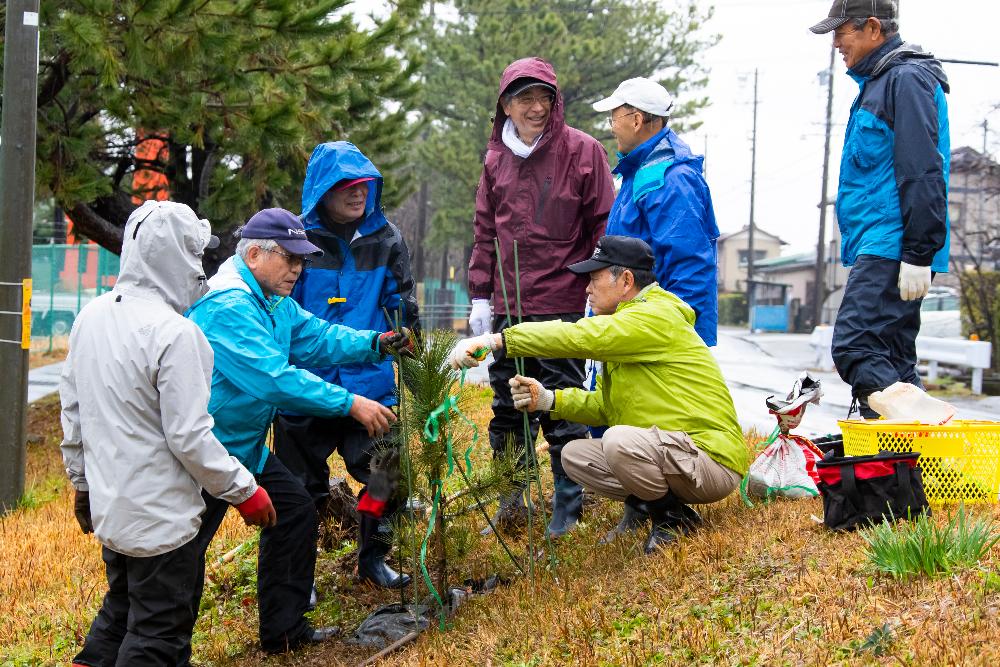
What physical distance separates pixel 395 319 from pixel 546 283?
814mm

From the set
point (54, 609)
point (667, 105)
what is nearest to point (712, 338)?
point (667, 105)

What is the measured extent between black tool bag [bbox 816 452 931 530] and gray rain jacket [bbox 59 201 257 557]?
232 centimetres

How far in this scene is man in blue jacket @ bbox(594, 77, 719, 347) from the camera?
4.63m

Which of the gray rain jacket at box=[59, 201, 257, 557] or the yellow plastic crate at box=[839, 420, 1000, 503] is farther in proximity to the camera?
the yellow plastic crate at box=[839, 420, 1000, 503]

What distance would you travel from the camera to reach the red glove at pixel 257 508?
3488 millimetres

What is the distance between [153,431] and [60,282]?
20830 millimetres

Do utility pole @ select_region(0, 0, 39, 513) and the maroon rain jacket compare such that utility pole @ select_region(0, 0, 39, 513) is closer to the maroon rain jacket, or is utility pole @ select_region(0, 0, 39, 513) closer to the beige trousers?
the maroon rain jacket

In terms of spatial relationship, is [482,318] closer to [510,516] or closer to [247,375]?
[510,516]

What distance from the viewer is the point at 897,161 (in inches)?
169

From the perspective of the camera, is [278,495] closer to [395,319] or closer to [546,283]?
[395,319]

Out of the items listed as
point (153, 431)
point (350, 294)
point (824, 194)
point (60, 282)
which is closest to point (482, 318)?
point (350, 294)

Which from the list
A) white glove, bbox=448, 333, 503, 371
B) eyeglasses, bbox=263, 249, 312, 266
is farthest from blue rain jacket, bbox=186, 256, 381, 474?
white glove, bbox=448, 333, 503, 371

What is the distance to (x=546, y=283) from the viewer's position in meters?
5.04

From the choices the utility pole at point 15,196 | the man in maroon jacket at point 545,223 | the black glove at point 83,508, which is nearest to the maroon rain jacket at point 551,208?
the man in maroon jacket at point 545,223
